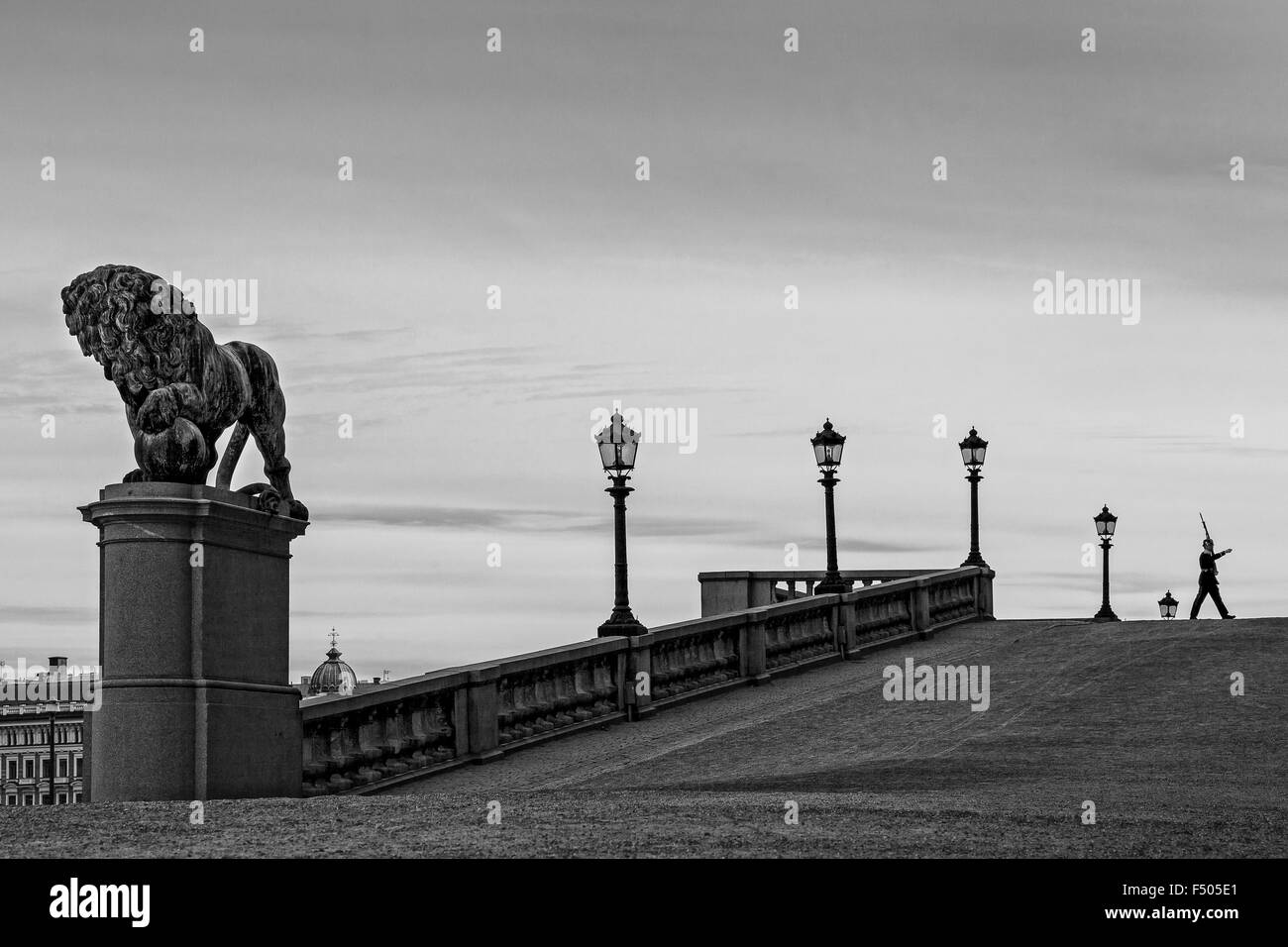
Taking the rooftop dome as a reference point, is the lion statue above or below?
above

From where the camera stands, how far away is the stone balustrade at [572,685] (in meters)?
17.5

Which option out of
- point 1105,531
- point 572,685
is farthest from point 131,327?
point 1105,531

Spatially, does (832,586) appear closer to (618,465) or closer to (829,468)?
(829,468)

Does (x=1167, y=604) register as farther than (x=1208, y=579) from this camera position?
Yes

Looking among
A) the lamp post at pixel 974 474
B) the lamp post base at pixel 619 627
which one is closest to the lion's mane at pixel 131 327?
the lamp post base at pixel 619 627

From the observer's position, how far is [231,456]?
15797 millimetres

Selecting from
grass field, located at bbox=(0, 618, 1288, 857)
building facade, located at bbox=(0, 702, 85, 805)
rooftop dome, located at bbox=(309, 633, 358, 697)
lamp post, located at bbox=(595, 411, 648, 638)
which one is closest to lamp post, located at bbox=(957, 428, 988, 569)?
grass field, located at bbox=(0, 618, 1288, 857)

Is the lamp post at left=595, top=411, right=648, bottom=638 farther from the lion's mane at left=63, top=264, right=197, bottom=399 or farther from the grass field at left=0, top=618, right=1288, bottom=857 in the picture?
the lion's mane at left=63, top=264, right=197, bottom=399

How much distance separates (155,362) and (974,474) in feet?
80.5

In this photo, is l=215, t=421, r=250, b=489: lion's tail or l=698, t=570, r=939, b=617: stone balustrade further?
l=698, t=570, r=939, b=617: stone balustrade

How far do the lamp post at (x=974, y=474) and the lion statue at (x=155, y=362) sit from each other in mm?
23493

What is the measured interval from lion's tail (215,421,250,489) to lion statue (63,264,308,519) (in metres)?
0.33

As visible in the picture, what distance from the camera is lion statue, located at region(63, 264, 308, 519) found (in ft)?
48.4
